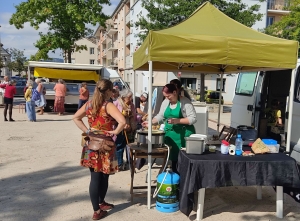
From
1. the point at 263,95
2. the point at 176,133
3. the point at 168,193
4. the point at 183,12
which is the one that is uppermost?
the point at 183,12

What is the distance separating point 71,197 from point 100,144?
151cm

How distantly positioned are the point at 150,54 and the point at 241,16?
13.1m

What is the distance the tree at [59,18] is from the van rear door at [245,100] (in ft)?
53.7

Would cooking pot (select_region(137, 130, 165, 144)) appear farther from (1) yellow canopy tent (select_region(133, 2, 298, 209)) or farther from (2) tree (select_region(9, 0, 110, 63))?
(2) tree (select_region(9, 0, 110, 63))

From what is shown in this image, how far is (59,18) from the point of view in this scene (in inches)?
864

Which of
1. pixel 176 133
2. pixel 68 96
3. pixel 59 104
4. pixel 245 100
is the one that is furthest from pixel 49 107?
pixel 176 133

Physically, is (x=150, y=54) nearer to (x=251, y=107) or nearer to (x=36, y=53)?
(x=251, y=107)

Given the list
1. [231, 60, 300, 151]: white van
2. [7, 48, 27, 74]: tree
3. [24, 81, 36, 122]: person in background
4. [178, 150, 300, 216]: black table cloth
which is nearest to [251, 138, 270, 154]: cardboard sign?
[178, 150, 300, 216]: black table cloth

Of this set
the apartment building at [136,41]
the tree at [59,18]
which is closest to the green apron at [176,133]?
the apartment building at [136,41]

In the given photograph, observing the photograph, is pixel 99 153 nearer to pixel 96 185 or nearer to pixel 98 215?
pixel 96 185

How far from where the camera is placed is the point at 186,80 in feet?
102

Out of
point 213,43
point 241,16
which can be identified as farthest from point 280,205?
point 241,16

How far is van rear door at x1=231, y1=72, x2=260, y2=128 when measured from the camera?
23.4 ft

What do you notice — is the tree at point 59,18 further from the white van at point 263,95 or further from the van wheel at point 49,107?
the white van at point 263,95
